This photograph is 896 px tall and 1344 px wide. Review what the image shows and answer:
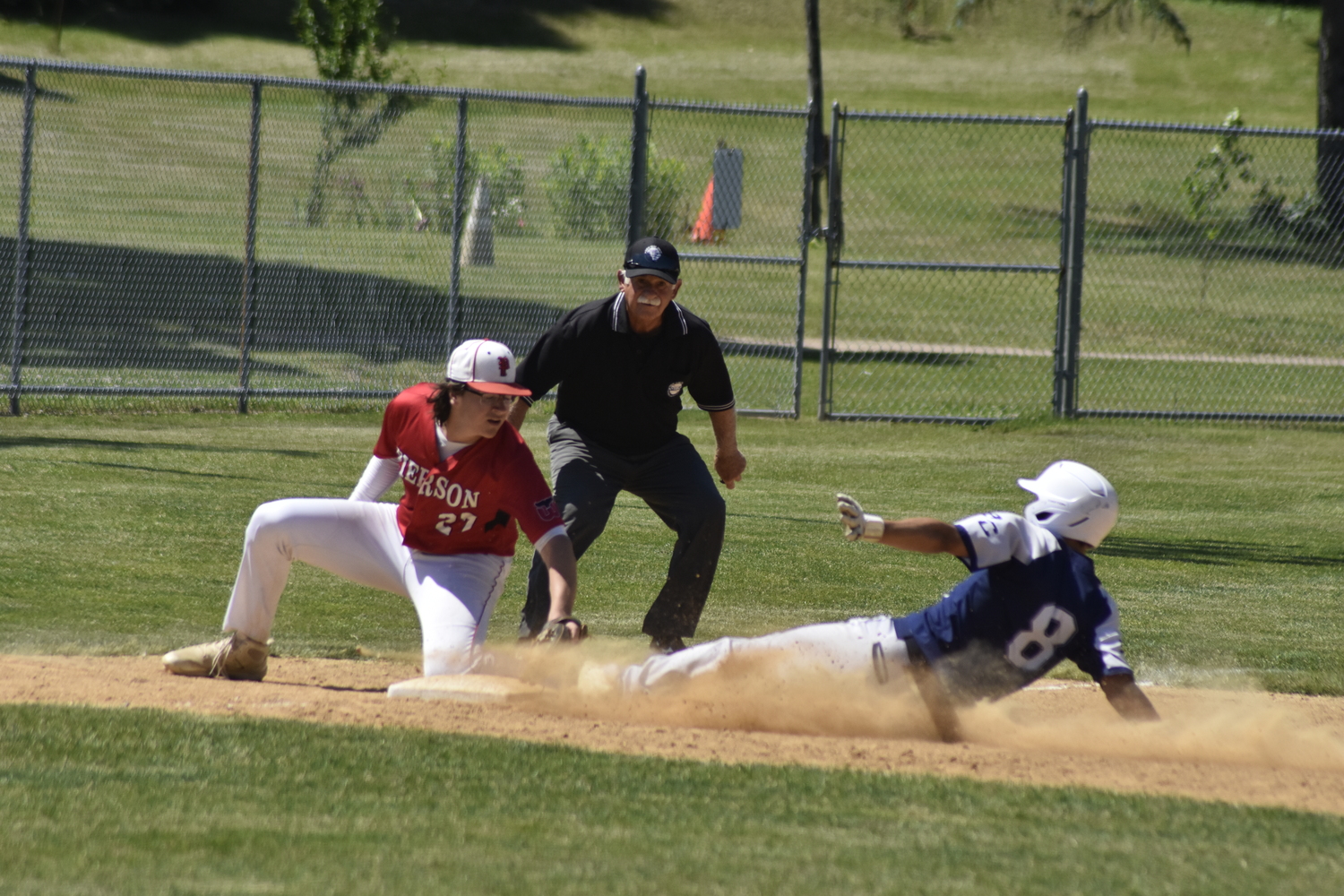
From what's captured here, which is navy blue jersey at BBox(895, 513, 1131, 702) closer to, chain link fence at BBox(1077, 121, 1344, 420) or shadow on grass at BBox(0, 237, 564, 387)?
shadow on grass at BBox(0, 237, 564, 387)

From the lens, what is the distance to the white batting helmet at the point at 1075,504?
5016 mm

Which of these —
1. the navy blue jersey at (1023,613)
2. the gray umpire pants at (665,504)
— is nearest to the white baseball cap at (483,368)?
the gray umpire pants at (665,504)

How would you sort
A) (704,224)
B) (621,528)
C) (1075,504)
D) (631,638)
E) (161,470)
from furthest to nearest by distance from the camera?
1. (704,224)
2. (161,470)
3. (621,528)
4. (631,638)
5. (1075,504)

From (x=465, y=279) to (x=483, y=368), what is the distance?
1092cm

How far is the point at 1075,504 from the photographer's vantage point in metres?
5.02

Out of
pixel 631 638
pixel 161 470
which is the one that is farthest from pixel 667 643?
pixel 161 470

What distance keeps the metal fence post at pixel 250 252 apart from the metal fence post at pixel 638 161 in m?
3.23

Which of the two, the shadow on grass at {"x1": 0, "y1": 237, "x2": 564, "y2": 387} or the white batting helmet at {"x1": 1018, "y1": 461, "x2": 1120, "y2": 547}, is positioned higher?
the shadow on grass at {"x1": 0, "y1": 237, "x2": 564, "y2": 387}

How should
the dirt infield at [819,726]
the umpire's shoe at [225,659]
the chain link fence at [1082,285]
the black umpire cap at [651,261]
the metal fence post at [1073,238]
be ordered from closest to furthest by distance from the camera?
1. the dirt infield at [819,726]
2. the umpire's shoe at [225,659]
3. the black umpire cap at [651,261]
4. the metal fence post at [1073,238]
5. the chain link fence at [1082,285]

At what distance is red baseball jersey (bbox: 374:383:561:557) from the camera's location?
18.3ft

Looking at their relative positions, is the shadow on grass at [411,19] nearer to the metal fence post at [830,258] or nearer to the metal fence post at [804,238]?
the metal fence post at [830,258]

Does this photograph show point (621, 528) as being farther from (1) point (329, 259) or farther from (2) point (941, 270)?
(2) point (941, 270)

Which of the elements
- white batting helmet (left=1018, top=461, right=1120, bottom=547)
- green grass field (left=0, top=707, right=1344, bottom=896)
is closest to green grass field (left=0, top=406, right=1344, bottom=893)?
green grass field (left=0, top=707, right=1344, bottom=896)

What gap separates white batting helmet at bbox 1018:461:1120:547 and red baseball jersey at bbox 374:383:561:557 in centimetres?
177
